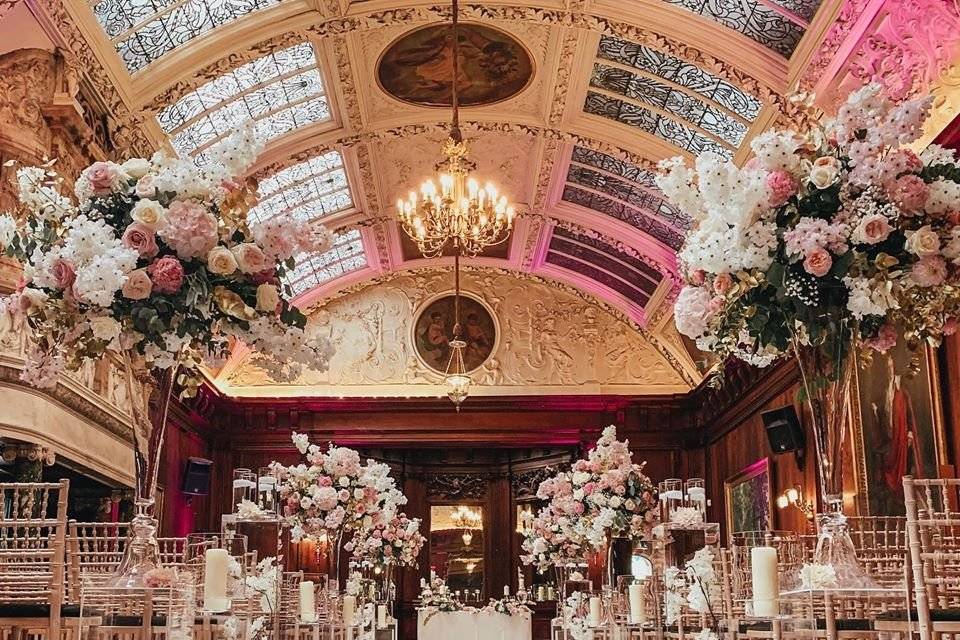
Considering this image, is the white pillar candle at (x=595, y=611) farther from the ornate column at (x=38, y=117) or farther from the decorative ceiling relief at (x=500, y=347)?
the decorative ceiling relief at (x=500, y=347)

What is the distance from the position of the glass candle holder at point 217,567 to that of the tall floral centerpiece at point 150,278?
0.75ft

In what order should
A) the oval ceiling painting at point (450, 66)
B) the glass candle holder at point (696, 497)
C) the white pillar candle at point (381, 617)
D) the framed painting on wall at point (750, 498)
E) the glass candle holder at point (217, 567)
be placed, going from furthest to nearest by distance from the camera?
the white pillar candle at point (381, 617), the framed painting on wall at point (750, 498), the oval ceiling painting at point (450, 66), the glass candle holder at point (696, 497), the glass candle holder at point (217, 567)

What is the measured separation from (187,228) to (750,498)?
12.3m

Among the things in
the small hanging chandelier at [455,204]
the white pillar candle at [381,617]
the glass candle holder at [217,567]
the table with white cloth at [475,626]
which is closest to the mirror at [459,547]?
the table with white cloth at [475,626]

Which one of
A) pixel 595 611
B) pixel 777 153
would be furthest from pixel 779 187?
pixel 595 611

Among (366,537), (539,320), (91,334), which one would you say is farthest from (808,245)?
(539,320)

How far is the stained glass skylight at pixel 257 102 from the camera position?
11.7m

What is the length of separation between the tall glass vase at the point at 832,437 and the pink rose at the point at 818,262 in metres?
0.31

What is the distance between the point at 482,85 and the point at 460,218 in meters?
2.74

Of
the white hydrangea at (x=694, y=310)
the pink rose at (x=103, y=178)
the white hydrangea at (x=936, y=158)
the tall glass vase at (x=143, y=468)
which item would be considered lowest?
the tall glass vase at (x=143, y=468)

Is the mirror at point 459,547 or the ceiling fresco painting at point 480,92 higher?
the ceiling fresco painting at point 480,92

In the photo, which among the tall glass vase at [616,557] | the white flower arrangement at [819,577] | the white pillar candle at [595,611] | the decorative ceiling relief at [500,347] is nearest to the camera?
the white flower arrangement at [819,577]

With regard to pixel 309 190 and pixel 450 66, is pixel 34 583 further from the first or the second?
pixel 309 190

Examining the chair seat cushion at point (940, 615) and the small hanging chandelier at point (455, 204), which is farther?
the small hanging chandelier at point (455, 204)
